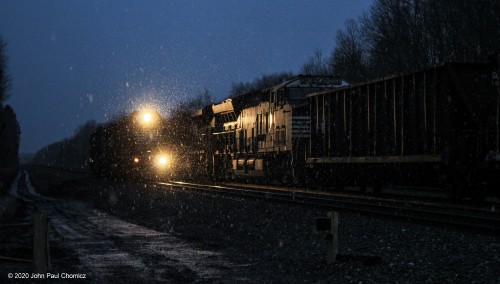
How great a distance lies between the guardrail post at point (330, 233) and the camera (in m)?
8.74

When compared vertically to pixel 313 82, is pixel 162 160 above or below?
below

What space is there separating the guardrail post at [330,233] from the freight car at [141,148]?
25306 mm

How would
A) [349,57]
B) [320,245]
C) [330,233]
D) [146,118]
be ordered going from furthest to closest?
1. [349,57]
2. [146,118]
3. [320,245]
4. [330,233]

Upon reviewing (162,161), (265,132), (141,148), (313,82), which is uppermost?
(313,82)

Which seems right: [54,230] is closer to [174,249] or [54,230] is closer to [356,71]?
[174,249]

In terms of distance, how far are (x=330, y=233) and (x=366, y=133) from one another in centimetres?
1057

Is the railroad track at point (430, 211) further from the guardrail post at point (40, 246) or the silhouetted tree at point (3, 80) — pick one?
the silhouetted tree at point (3, 80)

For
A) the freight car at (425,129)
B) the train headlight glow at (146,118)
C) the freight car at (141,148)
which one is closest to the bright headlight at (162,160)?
the freight car at (141,148)

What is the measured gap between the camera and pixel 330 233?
879 centimetres

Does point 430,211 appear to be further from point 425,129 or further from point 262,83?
point 262,83

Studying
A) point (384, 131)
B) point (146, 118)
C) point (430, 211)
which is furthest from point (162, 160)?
point (430, 211)

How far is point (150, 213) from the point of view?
16734 millimetres

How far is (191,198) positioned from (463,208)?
365 inches

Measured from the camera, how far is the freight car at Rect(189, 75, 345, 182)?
944 inches
